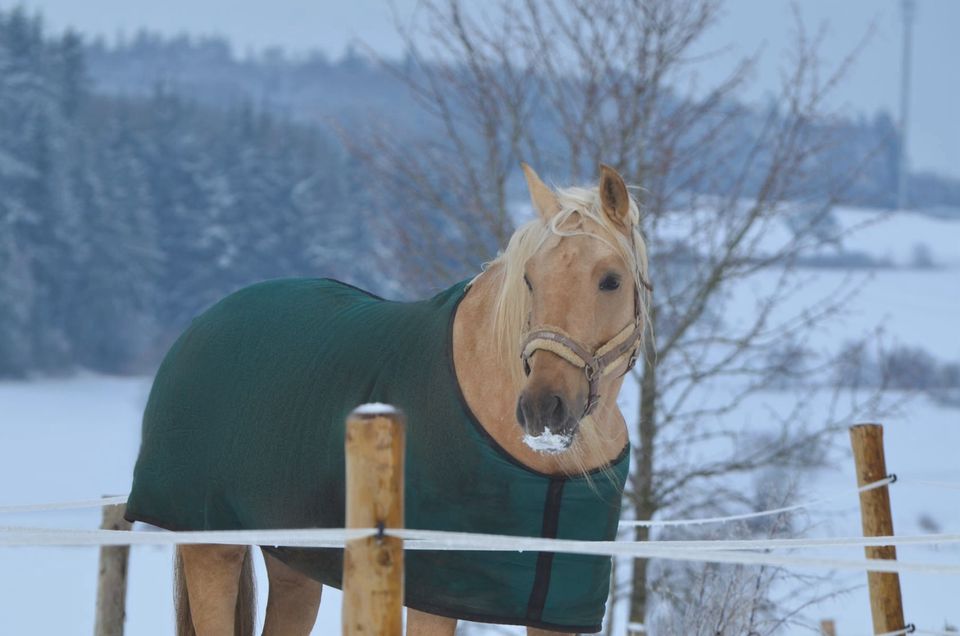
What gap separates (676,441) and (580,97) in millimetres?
2335

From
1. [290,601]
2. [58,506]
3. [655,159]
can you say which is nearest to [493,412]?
[58,506]

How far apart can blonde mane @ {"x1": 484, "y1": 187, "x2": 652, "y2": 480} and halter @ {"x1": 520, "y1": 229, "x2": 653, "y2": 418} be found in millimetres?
104

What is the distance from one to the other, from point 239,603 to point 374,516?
216 centimetres

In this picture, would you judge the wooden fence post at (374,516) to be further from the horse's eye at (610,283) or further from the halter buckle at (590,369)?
the horse's eye at (610,283)

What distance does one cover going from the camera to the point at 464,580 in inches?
108

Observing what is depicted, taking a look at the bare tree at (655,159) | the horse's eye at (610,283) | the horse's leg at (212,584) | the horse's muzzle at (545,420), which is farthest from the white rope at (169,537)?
the bare tree at (655,159)

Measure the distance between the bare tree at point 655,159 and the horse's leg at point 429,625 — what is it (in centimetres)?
375

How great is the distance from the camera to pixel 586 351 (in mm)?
2590

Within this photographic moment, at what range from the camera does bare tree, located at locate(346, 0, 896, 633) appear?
652cm

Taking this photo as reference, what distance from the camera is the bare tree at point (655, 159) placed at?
6.52 meters

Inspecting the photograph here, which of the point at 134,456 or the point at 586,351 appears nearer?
the point at 586,351

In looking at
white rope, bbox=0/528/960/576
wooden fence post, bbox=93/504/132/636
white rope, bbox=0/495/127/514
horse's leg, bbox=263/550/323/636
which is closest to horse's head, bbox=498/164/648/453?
white rope, bbox=0/528/960/576

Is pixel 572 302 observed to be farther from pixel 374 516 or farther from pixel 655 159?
pixel 655 159

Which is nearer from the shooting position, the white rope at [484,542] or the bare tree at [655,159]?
the white rope at [484,542]
